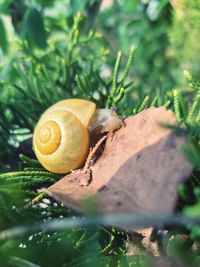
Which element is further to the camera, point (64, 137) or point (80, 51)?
point (80, 51)

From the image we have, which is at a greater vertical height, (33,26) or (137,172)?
(33,26)

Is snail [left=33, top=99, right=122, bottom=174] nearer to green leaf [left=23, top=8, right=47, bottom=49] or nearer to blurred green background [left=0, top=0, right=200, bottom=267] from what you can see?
blurred green background [left=0, top=0, right=200, bottom=267]

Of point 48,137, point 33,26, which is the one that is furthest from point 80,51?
point 48,137

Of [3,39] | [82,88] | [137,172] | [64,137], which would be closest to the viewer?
[137,172]

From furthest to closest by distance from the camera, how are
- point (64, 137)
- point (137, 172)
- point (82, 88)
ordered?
point (82, 88)
point (64, 137)
point (137, 172)

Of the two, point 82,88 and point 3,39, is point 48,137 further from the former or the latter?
point 3,39

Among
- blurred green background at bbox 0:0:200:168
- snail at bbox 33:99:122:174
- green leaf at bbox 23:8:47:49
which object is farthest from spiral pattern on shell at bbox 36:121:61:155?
green leaf at bbox 23:8:47:49
